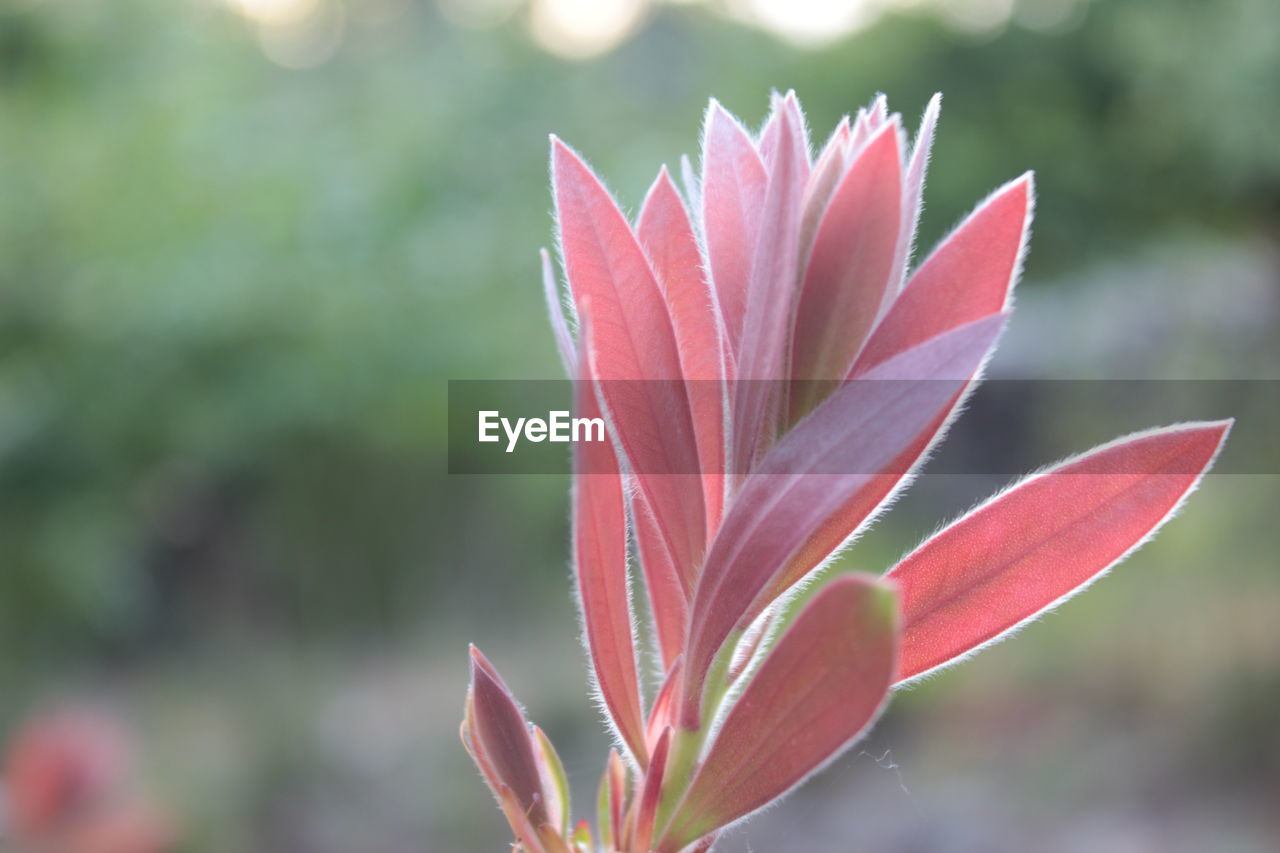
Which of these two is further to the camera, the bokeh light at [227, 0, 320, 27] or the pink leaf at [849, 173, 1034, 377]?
the bokeh light at [227, 0, 320, 27]

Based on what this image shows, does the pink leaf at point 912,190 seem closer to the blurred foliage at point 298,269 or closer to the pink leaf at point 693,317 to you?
the pink leaf at point 693,317

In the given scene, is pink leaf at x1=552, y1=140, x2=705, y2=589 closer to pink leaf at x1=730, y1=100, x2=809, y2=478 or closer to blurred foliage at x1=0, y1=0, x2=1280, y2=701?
pink leaf at x1=730, y1=100, x2=809, y2=478

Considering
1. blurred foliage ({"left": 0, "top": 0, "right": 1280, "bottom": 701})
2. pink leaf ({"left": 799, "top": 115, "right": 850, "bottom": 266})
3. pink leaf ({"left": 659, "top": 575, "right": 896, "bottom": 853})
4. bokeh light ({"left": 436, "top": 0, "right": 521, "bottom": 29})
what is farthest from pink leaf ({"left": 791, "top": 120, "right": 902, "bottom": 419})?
bokeh light ({"left": 436, "top": 0, "right": 521, "bottom": 29})

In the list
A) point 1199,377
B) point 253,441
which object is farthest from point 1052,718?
point 253,441

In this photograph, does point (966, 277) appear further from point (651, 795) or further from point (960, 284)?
point (651, 795)

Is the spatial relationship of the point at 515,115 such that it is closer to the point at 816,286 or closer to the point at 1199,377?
the point at 1199,377

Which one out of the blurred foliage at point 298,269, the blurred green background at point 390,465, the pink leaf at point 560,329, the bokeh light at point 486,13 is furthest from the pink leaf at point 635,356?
the bokeh light at point 486,13
